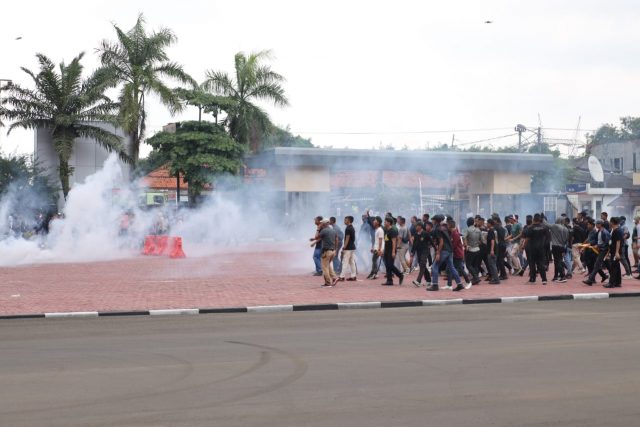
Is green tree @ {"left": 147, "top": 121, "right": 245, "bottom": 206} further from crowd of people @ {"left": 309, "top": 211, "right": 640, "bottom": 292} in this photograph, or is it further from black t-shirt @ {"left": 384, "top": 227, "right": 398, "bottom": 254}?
black t-shirt @ {"left": 384, "top": 227, "right": 398, "bottom": 254}

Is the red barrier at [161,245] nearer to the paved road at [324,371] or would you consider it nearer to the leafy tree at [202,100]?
the leafy tree at [202,100]

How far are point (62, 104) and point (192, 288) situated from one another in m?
25.2

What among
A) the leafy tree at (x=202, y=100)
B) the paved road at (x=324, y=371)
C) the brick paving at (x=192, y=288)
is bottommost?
the paved road at (x=324, y=371)

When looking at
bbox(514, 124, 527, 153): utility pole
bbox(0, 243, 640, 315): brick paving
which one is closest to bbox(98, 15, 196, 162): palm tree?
bbox(0, 243, 640, 315): brick paving

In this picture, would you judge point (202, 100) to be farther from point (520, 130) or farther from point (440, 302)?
point (520, 130)

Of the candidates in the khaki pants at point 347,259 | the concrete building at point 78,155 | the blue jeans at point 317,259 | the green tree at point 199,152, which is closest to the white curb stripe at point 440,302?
the khaki pants at point 347,259

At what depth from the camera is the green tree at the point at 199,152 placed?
4203 cm

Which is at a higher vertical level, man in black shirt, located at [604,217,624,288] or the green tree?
the green tree

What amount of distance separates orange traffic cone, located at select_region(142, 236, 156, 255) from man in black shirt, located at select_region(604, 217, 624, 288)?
19221 millimetres

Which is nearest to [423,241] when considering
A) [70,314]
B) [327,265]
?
[327,265]

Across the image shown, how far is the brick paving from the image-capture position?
1609 cm

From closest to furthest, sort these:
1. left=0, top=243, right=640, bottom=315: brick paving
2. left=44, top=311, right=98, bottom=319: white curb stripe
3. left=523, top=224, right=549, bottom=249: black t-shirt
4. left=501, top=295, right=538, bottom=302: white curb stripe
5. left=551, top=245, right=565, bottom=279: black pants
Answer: left=44, top=311, right=98, bottom=319: white curb stripe < left=0, top=243, right=640, bottom=315: brick paving < left=501, top=295, right=538, bottom=302: white curb stripe < left=523, top=224, right=549, bottom=249: black t-shirt < left=551, top=245, right=565, bottom=279: black pants

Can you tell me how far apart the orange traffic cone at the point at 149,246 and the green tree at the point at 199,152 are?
8.73 metres

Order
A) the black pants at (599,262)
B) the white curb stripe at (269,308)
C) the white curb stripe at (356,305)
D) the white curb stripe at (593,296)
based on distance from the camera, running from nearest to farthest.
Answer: the white curb stripe at (269,308), the white curb stripe at (356,305), the white curb stripe at (593,296), the black pants at (599,262)
